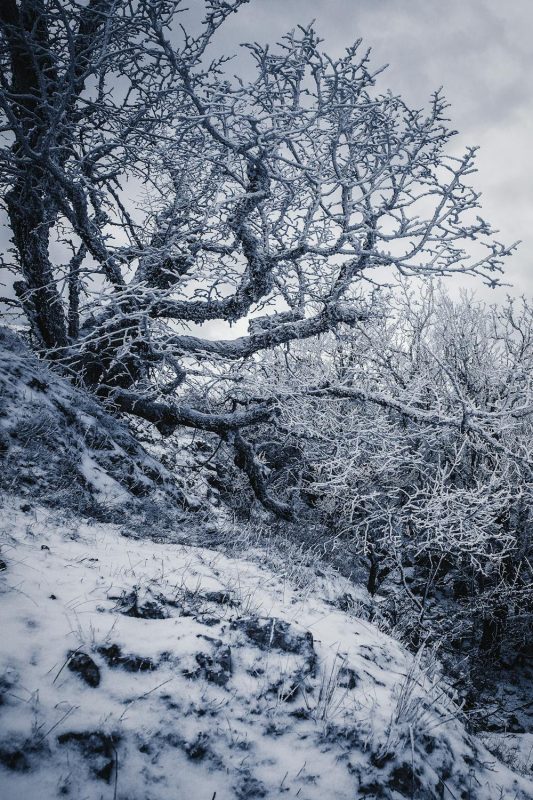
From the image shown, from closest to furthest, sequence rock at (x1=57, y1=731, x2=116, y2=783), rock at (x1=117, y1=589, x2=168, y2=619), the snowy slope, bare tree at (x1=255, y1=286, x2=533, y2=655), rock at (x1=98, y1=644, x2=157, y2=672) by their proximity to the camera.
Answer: rock at (x1=57, y1=731, x2=116, y2=783) → rock at (x1=98, y1=644, x2=157, y2=672) → rock at (x1=117, y1=589, x2=168, y2=619) → the snowy slope → bare tree at (x1=255, y1=286, x2=533, y2=655)

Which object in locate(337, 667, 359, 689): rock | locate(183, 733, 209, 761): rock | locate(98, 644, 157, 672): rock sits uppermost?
locate(98, 644, 157, 672): rock

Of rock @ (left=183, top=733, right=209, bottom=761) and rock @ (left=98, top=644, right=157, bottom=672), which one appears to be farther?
rock @ (left=98, top=644, right=157, bottom=672)

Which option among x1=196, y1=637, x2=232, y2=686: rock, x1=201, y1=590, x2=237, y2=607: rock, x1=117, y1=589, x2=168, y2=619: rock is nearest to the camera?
x1=196, y1=637, x2=232, y2=686: rock

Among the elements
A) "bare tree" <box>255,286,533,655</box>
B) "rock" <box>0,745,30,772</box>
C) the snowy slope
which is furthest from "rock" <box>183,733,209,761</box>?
"bare tree" <box>255,286,533,655</box>

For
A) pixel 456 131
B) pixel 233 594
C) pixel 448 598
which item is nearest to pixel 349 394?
pixel 456 131

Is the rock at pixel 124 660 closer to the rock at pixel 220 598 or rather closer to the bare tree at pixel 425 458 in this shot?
the rock at pixel 220 598

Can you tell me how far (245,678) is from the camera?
2121 millimetres

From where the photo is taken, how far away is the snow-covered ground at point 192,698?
4.91 feet

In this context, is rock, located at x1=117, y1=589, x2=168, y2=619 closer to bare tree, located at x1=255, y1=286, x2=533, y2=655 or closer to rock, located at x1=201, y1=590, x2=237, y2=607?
rock, located at x1=201, y1=590, x2=237, y2=607

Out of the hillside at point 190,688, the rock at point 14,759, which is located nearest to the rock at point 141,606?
the hillside at point 190,688

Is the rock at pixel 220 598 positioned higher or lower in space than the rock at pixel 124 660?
lower

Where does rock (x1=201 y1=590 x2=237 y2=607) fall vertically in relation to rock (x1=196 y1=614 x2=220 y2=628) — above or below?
below

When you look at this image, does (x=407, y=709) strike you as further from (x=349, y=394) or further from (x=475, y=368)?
(x=475, y=368)

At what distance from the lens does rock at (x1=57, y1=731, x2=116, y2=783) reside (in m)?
1.45
